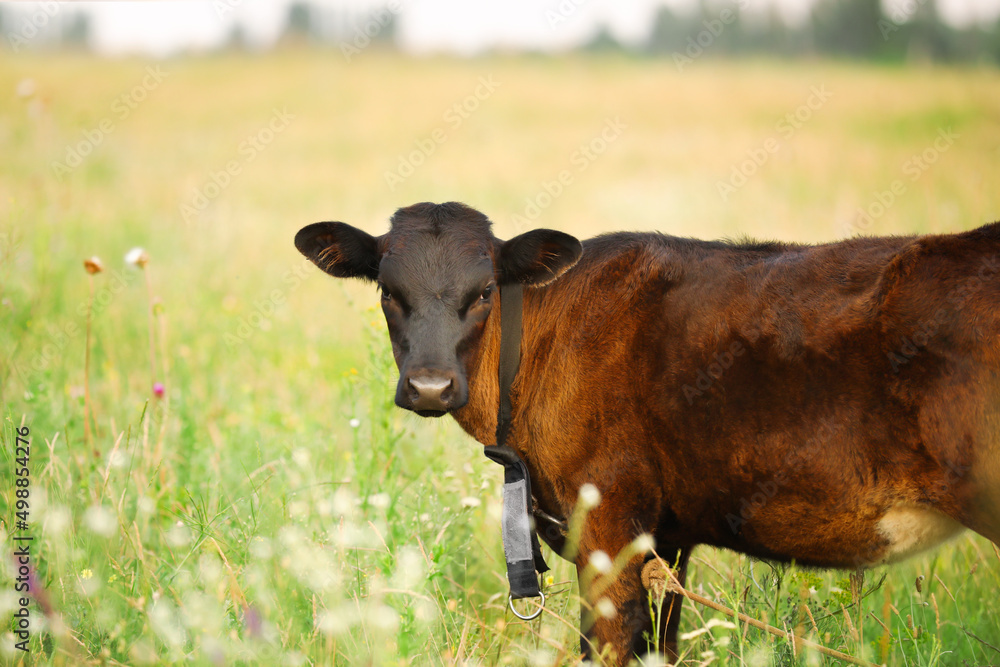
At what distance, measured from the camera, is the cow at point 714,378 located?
270 cm

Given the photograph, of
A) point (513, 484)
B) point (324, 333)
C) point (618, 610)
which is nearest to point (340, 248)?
point (513, 484)

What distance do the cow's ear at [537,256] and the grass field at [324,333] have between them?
124 centimetres

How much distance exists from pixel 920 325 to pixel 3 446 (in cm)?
428

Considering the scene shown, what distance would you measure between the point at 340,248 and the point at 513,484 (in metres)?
1.48

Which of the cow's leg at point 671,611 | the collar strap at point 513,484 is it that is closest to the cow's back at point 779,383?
the collar strap at point 513,484

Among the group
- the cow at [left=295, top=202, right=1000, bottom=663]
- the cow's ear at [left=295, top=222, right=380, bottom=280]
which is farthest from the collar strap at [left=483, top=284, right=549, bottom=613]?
the cow's ear at [left=295, top=222, right=380, bottom=280]

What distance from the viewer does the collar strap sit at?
10.9 feet

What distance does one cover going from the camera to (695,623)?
396cm

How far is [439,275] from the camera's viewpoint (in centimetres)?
346

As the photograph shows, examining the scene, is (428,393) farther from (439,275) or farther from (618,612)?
(618,612)

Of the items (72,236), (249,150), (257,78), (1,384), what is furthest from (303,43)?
(1,384)

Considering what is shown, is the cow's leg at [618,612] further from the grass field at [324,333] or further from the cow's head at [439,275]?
the cow's head at [439,275]

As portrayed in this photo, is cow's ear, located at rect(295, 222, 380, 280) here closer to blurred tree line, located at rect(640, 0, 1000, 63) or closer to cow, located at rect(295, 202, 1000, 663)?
cow, located at rect(295, 202, 1000, 663)

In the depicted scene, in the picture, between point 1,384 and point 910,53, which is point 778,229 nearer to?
point 1,384
